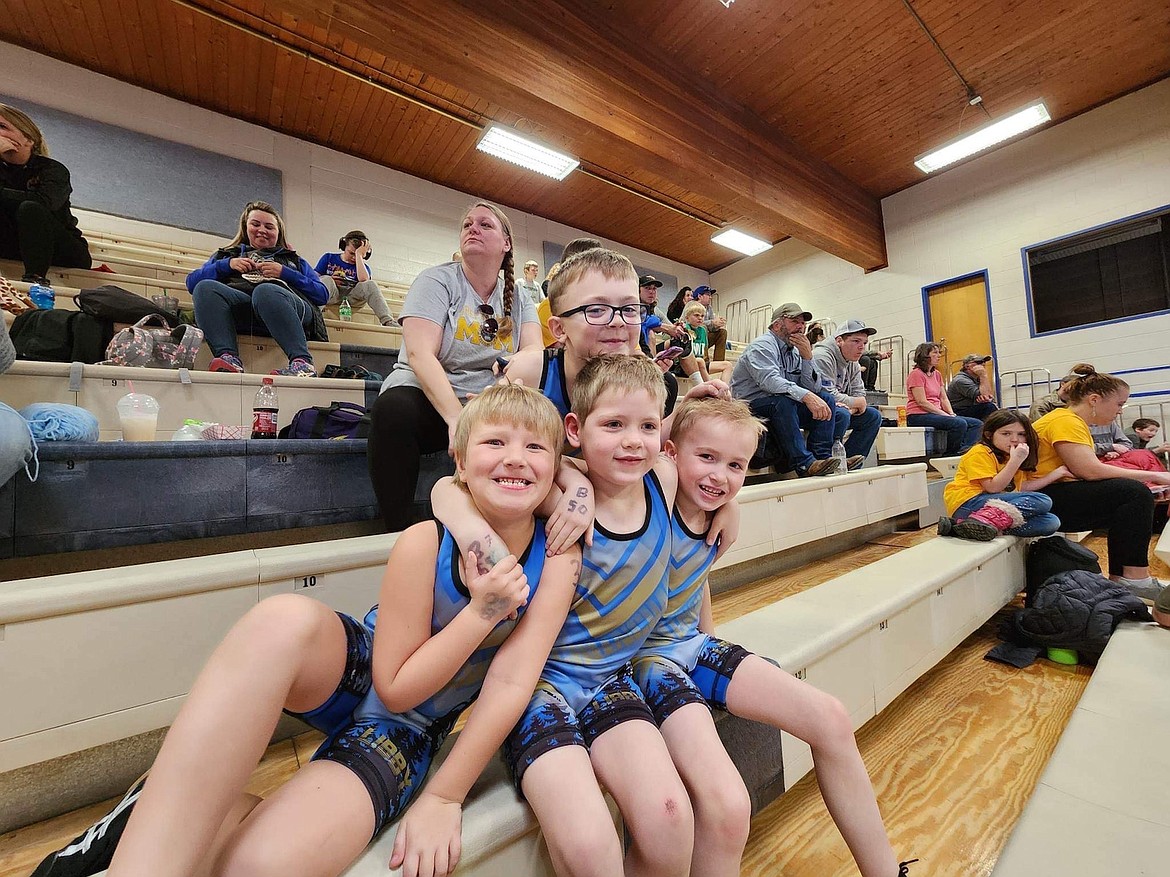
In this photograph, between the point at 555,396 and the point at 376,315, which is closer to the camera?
the point at 555,396

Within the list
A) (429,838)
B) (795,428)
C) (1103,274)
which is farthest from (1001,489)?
(1103,274)

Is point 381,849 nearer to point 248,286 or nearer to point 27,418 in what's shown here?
point 27,418

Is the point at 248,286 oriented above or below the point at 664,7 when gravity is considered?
below

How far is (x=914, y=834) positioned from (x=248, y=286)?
2823 mm

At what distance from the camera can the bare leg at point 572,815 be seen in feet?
1.87

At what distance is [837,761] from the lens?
77 cm

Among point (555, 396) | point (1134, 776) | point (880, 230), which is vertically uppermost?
point (880, 230)

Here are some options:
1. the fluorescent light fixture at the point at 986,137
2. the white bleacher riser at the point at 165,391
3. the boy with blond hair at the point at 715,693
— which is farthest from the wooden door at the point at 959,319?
the white bleacher riser at the point at 165,391

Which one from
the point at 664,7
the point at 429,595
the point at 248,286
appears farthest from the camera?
the point at 664,7

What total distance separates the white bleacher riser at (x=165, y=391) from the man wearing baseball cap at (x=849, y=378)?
2.82 meters

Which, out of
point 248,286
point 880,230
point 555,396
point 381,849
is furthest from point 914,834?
point 880,230

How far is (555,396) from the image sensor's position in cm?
104

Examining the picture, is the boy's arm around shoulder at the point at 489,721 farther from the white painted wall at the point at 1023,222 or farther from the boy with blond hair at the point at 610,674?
the white painted wall at the point at 1023,222

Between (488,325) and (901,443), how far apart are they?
137 inches
